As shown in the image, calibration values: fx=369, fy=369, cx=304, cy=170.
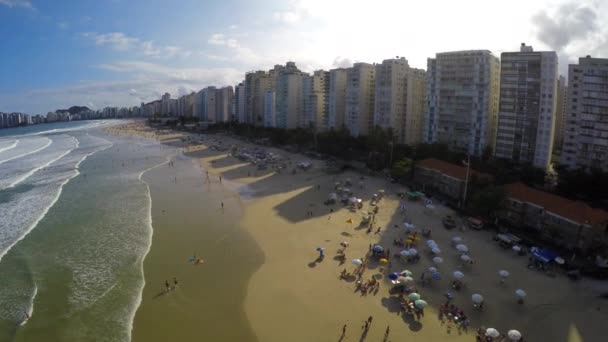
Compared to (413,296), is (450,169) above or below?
above

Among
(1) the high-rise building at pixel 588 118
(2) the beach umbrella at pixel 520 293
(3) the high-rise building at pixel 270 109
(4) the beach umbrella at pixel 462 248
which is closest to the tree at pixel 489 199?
(4) the beach umbrella at pixel 462 248

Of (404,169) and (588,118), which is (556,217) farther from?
(588,118)

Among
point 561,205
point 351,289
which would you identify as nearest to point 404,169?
point 561,205

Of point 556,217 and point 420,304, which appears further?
point 556,217

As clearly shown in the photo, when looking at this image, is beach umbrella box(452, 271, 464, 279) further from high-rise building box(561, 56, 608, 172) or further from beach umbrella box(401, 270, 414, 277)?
high-rise building box(561, 56, 608, 172)

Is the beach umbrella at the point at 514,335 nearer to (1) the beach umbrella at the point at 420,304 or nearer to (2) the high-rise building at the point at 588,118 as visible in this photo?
(1) the beach umbrella at the point at 420,304
